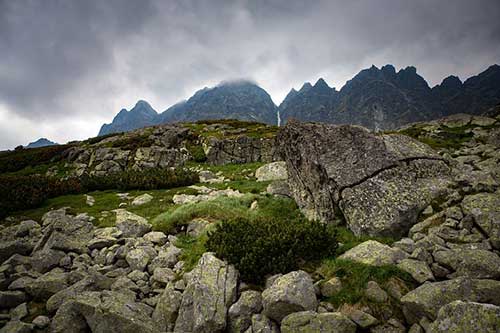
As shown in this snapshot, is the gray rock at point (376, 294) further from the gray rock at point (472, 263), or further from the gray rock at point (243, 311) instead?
the gray rock at point (243, 311)

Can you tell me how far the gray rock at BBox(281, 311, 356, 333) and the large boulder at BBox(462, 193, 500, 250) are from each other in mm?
5516

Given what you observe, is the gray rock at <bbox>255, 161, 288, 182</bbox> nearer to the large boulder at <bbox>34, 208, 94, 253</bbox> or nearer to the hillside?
the hillside

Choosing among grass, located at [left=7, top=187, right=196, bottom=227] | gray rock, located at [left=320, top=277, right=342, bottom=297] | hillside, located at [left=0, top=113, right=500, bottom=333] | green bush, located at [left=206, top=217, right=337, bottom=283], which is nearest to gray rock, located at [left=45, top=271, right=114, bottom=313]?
hillside, located at [left=0, top=113, right=500, bottom=333]

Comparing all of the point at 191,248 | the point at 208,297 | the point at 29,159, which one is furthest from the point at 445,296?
the point at 29,159

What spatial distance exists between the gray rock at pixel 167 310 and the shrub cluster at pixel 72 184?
53.5 ft

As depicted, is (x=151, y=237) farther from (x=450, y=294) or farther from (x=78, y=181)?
(x=78, y=181)

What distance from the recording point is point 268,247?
31.7ft

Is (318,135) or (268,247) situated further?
(318,135)

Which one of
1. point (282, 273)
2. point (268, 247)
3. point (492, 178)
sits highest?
point (492, 178)

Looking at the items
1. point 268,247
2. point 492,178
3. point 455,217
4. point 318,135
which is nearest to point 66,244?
point 268,247

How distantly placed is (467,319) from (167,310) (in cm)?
735

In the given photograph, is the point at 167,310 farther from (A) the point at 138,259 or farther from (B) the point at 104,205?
(B) the point at 104,205

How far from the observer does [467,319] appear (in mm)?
5047

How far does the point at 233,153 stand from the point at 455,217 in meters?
32.9
